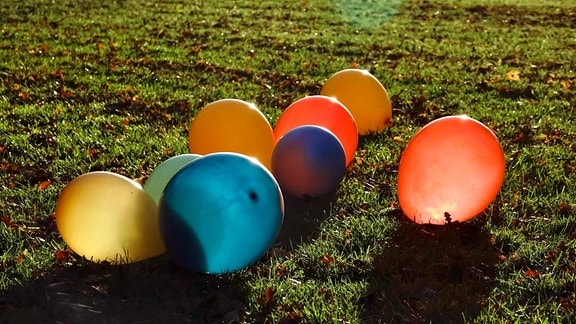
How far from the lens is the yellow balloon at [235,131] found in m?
5.36

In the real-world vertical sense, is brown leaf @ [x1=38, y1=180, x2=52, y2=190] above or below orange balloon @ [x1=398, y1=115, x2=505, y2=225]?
below

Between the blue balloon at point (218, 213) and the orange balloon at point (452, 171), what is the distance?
102cm

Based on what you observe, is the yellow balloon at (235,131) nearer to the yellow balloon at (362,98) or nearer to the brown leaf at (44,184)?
the brown leaf at (44,184)

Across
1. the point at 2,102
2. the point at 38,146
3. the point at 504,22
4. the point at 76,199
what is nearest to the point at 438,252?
the point at 76,199

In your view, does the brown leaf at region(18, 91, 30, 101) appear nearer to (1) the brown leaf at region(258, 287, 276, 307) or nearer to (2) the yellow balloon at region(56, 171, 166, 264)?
(2) the yellow balloon at region(56, 171, 166, 264)

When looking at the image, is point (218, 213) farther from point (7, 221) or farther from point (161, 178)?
point (7, 221)

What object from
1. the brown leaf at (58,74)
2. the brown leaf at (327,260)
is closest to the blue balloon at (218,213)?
the brown leaf at (327,260)

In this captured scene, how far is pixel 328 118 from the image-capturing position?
5645 millimetres

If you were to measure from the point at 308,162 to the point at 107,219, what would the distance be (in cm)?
146

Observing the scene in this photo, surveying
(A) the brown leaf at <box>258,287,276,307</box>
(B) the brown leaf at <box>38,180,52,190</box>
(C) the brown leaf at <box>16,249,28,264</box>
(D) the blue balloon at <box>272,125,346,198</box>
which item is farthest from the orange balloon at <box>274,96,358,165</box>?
(C) the brown leaf at <box>16,249,28,264</box>

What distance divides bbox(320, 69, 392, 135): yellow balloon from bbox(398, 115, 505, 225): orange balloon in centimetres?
207

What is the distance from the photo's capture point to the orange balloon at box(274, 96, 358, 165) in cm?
565

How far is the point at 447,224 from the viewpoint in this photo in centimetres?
466

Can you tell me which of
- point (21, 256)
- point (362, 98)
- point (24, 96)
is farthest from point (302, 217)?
point (24, 96)
